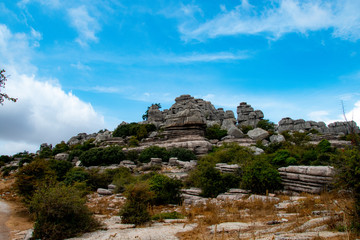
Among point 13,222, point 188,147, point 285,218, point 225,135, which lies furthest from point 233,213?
point 225,135

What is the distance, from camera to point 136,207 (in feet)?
24.7

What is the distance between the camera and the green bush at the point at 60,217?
632 cm

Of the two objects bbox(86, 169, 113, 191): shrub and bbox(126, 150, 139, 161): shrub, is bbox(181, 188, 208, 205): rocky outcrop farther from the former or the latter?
bbox(126, 150, 139, 161): shrub

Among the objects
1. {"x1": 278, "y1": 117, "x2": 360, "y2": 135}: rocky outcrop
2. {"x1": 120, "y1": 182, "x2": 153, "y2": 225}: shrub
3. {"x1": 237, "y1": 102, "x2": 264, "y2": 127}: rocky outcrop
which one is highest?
{"x1": 237, "y1": 102, "x2": 264, "y2": 127}: rocky outcrop

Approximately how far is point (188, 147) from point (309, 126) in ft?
116

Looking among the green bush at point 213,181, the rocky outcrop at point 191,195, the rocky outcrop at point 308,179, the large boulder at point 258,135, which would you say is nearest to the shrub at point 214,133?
the large boulder at point 258,135

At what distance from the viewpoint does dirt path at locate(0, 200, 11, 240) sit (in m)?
7.46

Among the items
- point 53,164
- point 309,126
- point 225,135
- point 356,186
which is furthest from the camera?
point 309,126

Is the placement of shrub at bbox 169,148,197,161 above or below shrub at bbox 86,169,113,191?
above

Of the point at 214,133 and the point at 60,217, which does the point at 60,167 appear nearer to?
the point at 60,217

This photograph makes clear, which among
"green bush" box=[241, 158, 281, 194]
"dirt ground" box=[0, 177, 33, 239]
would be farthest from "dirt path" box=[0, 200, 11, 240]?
"green bush" box=[241, 158, 281, 194]

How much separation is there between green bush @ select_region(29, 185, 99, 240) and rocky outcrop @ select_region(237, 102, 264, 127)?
166 ft

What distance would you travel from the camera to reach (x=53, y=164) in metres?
21.0

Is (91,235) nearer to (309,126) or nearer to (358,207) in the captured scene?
(358,207)
